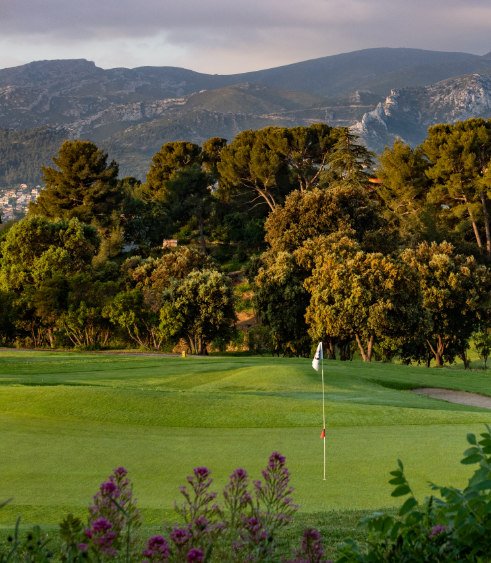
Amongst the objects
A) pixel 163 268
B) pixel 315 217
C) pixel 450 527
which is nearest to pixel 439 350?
pixel 315 217

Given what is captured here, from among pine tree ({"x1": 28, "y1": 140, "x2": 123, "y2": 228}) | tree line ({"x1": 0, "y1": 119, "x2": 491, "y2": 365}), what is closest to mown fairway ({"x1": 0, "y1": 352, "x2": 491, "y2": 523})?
tree line ({"x1": 0, "y1": 119, "x2": 491, "y2": 365})

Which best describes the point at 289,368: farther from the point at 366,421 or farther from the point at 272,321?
the point at 272,321

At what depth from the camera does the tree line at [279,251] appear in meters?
32.8

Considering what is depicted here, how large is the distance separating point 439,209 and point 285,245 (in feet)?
69.5

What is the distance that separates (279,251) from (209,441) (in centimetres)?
2941

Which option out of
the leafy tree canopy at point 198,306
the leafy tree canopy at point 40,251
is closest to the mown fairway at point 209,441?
the leafy tree canopy at point 198,306

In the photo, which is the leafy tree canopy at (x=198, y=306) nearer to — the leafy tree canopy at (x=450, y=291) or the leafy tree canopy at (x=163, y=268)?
the leafy tree canopy at (x=163, y=268)

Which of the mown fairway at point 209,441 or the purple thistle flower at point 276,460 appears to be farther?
the mown fairway at point 209,441

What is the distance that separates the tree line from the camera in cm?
3281

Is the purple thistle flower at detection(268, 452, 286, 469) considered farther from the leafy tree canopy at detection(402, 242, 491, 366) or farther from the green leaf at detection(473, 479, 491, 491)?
the leafy tree canopy at detection(402, 242, 491, 366)

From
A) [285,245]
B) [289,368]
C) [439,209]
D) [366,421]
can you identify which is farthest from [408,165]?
[366,421]

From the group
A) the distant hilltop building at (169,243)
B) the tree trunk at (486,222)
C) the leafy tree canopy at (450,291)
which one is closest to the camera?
the leafy tree canopy at (450,291)

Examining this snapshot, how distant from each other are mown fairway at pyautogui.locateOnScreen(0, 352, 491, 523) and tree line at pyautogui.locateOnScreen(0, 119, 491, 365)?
614 inches

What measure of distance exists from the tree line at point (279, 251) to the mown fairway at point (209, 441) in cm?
1559
